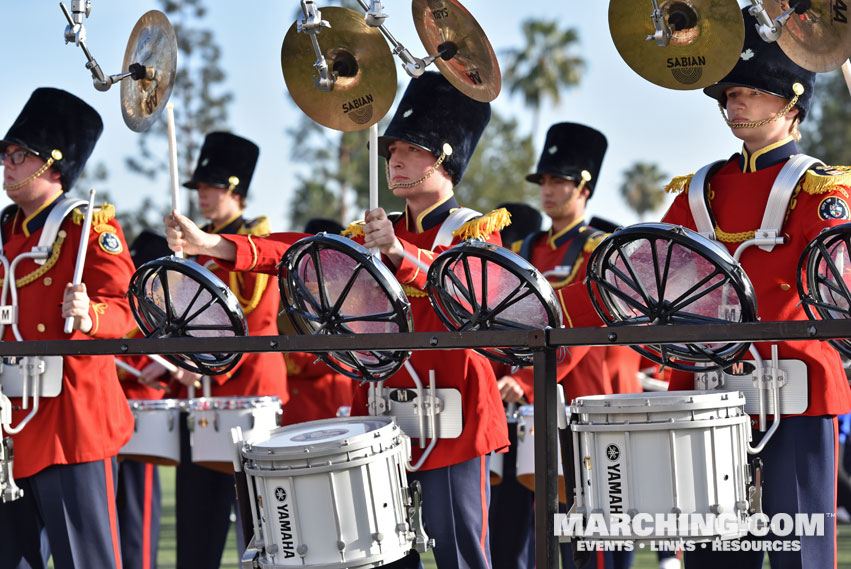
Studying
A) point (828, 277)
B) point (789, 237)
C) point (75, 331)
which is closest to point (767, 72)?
point (789, 237)

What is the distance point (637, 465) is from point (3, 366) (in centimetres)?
256

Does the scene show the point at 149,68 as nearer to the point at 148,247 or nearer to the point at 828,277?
the point at 828,277

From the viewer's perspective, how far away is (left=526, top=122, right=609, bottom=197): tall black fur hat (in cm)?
703

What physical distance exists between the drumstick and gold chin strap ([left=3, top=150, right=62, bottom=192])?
Answer: 1.29ft

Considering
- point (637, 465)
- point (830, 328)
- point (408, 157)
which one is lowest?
point (637, 465)

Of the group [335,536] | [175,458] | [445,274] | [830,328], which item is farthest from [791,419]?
[175,458]

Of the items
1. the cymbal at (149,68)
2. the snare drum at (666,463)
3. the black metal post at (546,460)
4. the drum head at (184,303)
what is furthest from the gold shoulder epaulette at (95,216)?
the snare drum at (666,463)

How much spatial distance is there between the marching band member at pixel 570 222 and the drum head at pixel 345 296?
2.72 metres

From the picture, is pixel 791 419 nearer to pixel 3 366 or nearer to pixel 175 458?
pixel 3 366

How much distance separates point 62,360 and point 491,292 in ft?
6.67

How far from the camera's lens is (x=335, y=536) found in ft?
11.8

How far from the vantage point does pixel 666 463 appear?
3402 millimetres

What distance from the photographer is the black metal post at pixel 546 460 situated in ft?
11.2

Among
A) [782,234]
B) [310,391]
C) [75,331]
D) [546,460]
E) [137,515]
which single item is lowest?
[137,515]
